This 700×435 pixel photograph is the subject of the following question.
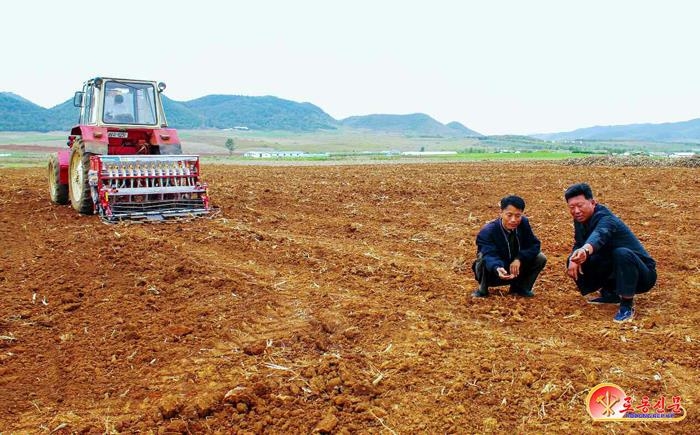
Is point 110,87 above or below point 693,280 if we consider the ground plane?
above

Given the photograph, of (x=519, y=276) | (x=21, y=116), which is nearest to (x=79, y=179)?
(x=519, y=276)

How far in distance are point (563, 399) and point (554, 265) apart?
3398 mm

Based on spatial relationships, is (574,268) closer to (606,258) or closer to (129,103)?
(606,258)

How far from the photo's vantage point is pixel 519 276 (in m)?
5.63

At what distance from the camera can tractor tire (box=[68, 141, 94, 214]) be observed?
9023 millimetres

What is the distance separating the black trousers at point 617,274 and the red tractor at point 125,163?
18.9ft

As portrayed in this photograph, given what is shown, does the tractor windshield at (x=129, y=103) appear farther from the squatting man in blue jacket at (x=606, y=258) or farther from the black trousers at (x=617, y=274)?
the black trousers at (x=617, y=274)

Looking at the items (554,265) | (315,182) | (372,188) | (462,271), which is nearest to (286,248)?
(462,271)

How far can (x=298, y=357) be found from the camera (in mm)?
4199

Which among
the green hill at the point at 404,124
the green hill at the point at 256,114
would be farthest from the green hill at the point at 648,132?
the green hill at the point at 256,114

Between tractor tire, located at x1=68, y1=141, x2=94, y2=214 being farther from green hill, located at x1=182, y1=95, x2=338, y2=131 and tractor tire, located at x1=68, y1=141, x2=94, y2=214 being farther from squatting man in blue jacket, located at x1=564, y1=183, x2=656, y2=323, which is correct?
green hill, located at x1=182, y1=95, x2=338, y2=131

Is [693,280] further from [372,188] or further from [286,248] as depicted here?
[372,188]

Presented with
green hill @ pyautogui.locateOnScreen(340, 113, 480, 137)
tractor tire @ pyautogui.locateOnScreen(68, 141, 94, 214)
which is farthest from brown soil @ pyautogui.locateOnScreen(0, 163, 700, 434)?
green hill @ pyautogui.locateOnScreen(340, 113, 480, 137)

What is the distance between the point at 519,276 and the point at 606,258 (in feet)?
2.52
